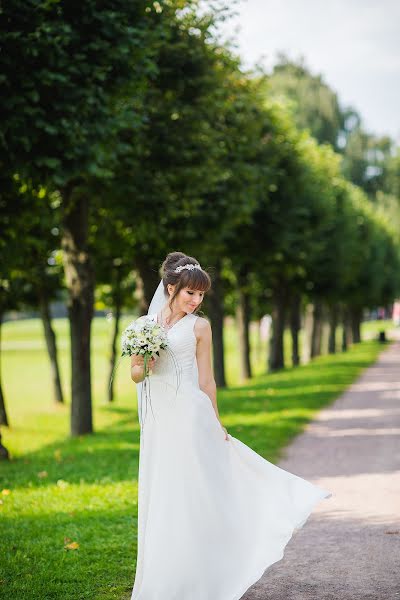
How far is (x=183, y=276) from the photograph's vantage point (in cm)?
553

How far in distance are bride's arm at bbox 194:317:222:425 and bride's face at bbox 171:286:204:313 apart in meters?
0.12

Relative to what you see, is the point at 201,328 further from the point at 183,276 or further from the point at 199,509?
the point at 199,509

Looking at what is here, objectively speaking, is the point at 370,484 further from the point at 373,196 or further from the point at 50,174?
the point at 373,196

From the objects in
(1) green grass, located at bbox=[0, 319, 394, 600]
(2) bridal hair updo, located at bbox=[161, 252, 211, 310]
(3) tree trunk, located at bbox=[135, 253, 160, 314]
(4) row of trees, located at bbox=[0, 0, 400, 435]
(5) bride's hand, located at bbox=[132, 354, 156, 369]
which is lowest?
(1) green grass, located at bbox=[0, 319, 394, 600]

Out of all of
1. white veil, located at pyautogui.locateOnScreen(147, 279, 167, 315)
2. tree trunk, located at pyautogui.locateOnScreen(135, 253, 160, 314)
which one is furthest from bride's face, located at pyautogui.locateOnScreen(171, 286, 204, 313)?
tree trunk, located at pyautogui.locateOnScreen(135, 253, 160, 314)

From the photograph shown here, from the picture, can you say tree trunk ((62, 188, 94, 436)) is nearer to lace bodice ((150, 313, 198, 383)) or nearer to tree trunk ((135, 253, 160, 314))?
tree trunk ((135, 253, 160, 314))

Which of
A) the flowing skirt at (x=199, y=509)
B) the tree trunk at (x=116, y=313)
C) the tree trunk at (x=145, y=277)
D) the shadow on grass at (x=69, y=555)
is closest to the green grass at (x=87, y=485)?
the shadow on grass at (x=69, y=555)

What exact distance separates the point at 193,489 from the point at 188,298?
50.0 inches

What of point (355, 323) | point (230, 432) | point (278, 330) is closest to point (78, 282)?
point (230, 432)

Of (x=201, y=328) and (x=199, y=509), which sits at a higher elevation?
(x=201, y=328)

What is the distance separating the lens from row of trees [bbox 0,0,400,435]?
9.93 m

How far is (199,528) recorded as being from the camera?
5395 mm

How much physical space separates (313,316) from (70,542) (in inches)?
1377

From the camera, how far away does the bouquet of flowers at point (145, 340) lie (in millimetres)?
5305
